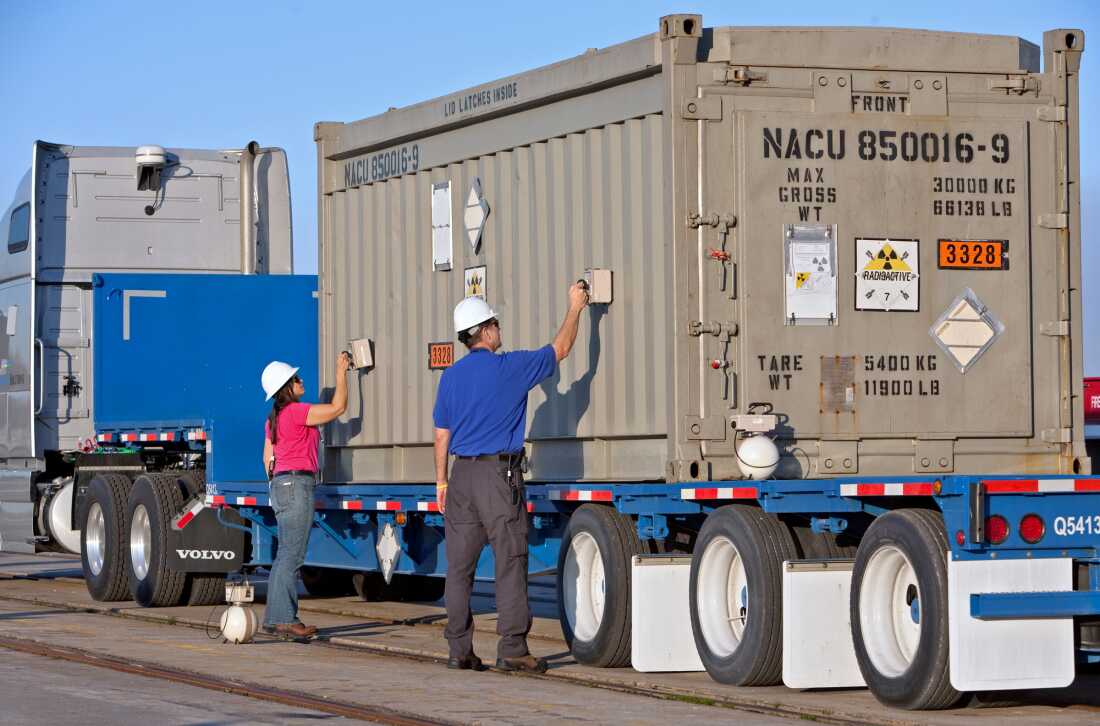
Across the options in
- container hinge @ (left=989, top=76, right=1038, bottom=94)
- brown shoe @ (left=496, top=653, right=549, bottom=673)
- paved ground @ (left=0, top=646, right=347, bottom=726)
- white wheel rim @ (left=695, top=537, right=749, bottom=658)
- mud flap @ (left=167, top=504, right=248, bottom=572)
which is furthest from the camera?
mud flap @ (left=167, top=504, right=248, bottom=572)

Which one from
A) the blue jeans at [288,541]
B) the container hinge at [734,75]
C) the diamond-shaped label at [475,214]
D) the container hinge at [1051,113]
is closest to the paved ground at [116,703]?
the blue jeans at [288,541]

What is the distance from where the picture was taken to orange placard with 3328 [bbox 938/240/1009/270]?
12.1m

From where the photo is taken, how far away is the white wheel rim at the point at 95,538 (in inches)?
731

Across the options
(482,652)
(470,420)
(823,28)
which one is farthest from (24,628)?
(823,28)

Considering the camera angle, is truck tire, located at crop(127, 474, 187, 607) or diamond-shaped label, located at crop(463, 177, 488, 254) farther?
truck tire, located at crop(127, 474, 187, 607)

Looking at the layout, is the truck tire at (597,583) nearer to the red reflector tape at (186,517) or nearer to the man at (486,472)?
the man at (486,472)

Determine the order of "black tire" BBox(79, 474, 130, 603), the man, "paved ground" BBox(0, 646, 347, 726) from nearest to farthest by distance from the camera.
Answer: "paved ground" BBox(0, 646, 347, 726) < the man < "black tire" BBox(79, 474, 130, 603)

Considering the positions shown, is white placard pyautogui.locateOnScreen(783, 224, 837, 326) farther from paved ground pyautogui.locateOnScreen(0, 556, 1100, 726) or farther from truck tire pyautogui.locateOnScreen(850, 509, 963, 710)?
paved ground pyautogui.locateOnScreen(0, 556, 1100, 726)

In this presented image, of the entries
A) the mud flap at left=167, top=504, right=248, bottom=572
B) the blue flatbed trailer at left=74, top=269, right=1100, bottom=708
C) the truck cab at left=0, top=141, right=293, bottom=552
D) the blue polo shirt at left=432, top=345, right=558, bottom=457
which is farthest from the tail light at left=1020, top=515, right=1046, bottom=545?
the truck cab at left=0, top=141, right=293, bottom=552

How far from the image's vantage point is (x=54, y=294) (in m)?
20.1

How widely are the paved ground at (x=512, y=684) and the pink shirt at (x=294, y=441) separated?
3.89 ft

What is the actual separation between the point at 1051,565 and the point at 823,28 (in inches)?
148

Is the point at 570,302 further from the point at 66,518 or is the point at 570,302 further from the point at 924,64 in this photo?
the point at 66,518

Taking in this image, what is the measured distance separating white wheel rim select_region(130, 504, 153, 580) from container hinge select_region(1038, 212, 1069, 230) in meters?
8.33
